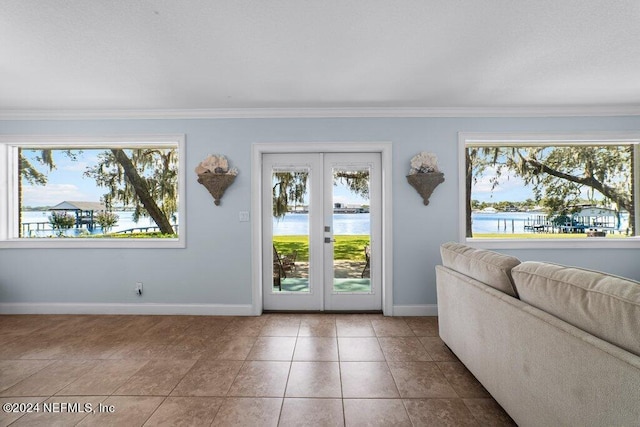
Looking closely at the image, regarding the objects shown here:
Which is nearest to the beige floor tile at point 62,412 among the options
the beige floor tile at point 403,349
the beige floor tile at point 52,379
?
the beige floor tile at point 52,379

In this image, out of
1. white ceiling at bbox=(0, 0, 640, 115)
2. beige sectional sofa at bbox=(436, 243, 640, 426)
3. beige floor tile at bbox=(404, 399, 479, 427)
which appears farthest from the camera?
white ceiling at bbox=(0, 0, 640, 115)

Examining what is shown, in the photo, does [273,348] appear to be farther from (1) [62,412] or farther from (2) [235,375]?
(1) [62,412]

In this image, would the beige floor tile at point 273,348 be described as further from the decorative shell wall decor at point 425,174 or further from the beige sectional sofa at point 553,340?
the decorative shell wall decor at point 425,174

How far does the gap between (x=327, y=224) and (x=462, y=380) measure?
2140 mm

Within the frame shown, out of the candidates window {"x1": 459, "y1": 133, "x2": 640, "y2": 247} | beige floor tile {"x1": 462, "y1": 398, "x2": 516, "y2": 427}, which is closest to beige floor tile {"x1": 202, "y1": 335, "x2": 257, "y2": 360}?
beige floor tile {"x1": 462, "y1": 398, "x2": 516, "y2": 427}

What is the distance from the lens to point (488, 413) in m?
1.87

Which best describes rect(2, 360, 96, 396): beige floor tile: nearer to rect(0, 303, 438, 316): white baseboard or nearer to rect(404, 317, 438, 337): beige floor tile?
rect(0, 303, 438, 316): white baseboard

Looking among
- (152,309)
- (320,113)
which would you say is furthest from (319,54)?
(152,309)

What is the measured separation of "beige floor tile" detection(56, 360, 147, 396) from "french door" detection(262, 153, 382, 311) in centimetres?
168

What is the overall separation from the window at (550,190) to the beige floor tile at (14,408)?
170 inches

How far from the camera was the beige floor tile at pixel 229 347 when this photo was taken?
264 cm

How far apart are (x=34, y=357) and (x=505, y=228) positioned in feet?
16.7

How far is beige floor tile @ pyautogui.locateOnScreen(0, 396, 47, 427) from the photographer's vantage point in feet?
6.10

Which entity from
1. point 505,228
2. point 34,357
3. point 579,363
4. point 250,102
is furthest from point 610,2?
point 34,357
